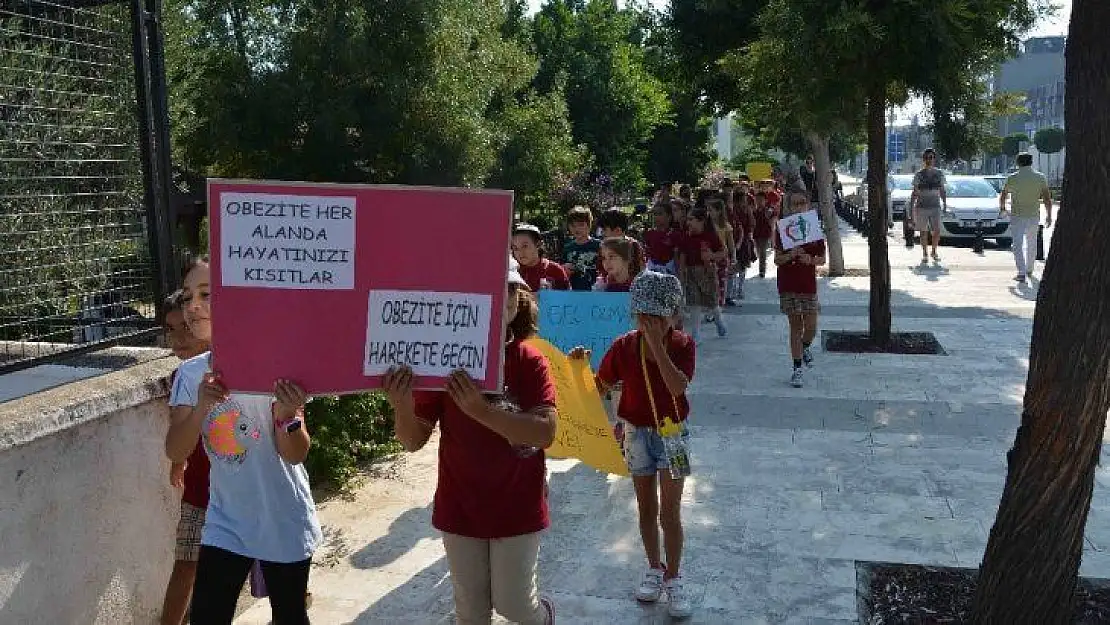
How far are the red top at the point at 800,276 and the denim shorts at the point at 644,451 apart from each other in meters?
4.78

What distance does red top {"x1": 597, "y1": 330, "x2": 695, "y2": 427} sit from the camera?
478 centimetres

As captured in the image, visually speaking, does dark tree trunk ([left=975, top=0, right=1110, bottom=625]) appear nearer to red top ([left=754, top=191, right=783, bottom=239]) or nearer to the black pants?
the black pants

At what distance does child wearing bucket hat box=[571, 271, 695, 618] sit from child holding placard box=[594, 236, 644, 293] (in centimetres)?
163

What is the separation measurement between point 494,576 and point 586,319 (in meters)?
3.12

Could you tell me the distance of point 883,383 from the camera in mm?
9688

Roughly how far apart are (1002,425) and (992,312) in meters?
5.89

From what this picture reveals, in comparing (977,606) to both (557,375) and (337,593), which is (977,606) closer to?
(557,375)

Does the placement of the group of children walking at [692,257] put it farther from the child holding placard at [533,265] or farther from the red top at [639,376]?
the red top at [639,376]

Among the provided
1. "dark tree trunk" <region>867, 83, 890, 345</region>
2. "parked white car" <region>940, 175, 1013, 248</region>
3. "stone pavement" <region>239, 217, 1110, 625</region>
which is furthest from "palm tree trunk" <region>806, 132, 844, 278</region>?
"stone pavement" <region>239, 217, 1110, 625</region>

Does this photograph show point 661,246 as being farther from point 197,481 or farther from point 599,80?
point 599,80

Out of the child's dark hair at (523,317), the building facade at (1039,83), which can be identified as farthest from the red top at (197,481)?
the building facade at (1039,83)

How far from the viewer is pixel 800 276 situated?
944 centimetres

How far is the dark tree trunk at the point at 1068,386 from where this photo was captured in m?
4.14

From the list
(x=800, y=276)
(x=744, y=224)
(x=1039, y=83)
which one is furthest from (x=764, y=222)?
(x=1039, y=83)
